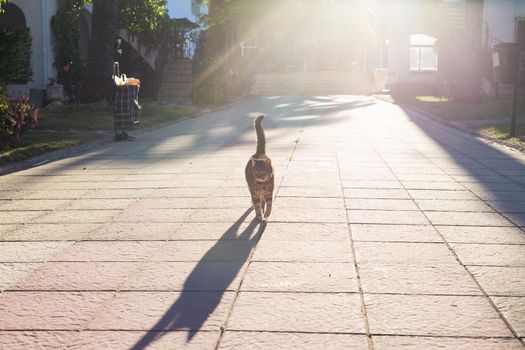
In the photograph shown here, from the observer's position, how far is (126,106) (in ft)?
46.2

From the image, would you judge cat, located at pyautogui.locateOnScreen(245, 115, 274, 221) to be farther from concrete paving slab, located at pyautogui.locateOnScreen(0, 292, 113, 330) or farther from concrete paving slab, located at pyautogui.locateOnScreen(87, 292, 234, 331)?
concrete paving slab, located at pyautogui.locateOnScreen(0, 292, 113, 330)

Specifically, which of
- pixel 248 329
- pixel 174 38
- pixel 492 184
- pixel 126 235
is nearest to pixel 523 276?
pixel 248 329

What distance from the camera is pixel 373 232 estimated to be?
5.78m

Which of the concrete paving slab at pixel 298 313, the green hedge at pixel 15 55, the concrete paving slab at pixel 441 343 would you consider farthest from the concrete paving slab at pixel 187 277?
the green hedge at pixel 15 55

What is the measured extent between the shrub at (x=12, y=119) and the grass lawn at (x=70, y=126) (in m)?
0.20

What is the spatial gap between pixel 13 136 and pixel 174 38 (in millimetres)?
23095

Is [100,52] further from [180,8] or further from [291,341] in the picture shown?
[180,8]

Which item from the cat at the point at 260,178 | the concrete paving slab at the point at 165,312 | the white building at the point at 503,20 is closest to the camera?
the concrete paving slab at the point at 165,312

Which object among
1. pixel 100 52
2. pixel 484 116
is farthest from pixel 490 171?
pixel 100 52

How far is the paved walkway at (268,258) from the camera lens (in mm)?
3594

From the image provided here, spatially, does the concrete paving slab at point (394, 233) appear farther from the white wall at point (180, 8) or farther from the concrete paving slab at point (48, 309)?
the white wall at point (180, 8)

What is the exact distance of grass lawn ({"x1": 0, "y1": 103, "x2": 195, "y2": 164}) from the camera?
1211 centimetres

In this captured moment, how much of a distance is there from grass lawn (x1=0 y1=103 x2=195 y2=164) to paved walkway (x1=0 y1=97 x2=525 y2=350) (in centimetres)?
188

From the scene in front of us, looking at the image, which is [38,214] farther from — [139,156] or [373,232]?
[139,156]
